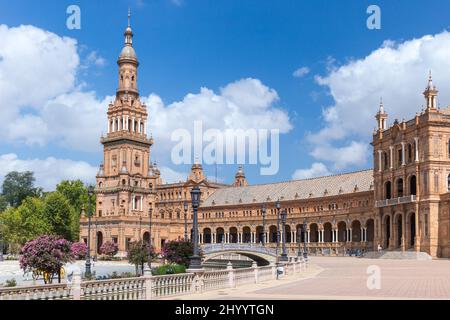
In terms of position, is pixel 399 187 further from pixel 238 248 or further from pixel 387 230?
pixel 238 248

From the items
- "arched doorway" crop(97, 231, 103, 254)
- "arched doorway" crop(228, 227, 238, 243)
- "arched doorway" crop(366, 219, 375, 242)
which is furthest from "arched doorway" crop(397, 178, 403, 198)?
"arched doorway" crop(97, 231, 103, 254)

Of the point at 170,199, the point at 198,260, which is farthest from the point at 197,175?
the point at 198,260

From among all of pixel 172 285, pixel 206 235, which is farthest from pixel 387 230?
pixel 172 285

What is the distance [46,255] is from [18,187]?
117477mm

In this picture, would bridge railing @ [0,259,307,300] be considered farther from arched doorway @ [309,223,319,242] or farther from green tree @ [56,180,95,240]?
green tree @ [56,180,95,240]

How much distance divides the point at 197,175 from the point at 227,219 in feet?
57.8

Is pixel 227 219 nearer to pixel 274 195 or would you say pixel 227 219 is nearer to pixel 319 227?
pixel 274 195

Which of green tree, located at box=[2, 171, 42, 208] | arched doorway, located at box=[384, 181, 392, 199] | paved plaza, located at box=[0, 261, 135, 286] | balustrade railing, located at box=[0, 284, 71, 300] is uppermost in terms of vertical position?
green tree, located at box=[2, 171, 42, 208]

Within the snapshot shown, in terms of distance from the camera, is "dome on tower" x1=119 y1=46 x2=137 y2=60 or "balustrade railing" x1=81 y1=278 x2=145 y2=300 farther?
"dome on tower" x1=119 y1=46 x2=137 y2=60

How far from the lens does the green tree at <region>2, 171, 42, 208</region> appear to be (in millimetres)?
148000

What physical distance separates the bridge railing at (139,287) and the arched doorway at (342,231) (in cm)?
7066

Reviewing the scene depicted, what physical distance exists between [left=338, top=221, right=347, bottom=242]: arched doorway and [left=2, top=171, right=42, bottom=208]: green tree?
80.3 m

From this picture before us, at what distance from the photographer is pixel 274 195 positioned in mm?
119188

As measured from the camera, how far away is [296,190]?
115625 mm
